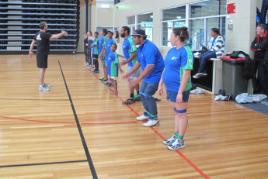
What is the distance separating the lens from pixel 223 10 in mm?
9945

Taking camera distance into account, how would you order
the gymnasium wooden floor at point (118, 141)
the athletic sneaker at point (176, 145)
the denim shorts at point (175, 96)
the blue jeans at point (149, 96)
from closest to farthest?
A: the gymnasium wooden floor at point (118, 141) → the denim shorts at point (175, 96) → the athletic sneaker at point (176, 145) → the blue jeans at point (149, 96)

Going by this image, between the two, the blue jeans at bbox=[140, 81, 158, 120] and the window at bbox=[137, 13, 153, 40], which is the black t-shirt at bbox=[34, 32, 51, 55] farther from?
the window at bbox=[137, 13, 153, 40]

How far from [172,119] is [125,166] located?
7.57 feet

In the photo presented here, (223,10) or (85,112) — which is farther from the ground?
(223,10)

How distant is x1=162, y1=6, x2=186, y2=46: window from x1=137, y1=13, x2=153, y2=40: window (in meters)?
1.60

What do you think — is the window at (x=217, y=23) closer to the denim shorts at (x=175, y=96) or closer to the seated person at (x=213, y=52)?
the seated person at (x=213, y=52)

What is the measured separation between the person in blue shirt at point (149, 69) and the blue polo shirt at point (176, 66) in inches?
29.9

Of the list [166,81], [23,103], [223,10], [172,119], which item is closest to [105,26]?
[223,10]

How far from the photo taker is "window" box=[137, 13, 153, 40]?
16.5m

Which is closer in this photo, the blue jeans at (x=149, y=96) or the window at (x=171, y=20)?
the blue jeans at (x=149, y=96)

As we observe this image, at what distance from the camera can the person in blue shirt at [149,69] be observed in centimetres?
509

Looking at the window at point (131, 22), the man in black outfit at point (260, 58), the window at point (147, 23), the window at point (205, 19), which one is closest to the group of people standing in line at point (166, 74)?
the man in black outfit at point (260, 58)

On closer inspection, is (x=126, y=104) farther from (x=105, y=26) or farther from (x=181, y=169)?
(x=105, y=26)

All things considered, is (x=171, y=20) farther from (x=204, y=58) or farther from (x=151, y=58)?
(x=151, y=58)
